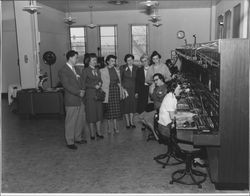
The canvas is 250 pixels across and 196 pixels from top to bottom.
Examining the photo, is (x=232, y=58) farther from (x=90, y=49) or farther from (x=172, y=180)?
(x=90, y=49)

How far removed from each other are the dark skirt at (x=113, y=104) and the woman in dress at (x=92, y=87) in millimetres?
247

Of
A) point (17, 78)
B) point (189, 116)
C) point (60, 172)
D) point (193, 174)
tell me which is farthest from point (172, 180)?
point (17, 78)

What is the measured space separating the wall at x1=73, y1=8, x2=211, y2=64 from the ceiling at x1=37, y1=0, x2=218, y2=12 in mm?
418

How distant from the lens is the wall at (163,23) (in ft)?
44.4

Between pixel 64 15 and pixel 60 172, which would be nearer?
pixel 60 172

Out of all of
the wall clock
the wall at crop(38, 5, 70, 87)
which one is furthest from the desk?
the wall clock

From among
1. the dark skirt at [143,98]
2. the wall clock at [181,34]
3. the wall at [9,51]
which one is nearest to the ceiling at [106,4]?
the wall clock at [181,34]

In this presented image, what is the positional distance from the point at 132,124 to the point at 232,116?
3498mm

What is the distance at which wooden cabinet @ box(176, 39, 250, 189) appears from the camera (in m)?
3.43

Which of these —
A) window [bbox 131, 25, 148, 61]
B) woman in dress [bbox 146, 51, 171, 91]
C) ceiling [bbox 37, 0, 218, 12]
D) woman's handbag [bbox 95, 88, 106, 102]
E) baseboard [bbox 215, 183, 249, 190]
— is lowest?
baseboard [bbox 215, 183, 249, 190]

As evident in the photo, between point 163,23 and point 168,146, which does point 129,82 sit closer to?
point 168,146

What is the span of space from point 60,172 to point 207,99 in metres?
2.33

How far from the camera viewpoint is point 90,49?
1438cm

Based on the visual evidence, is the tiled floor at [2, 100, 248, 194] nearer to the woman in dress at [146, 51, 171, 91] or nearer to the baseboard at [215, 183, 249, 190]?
the baseboard at [215, 183, 249, 190]
